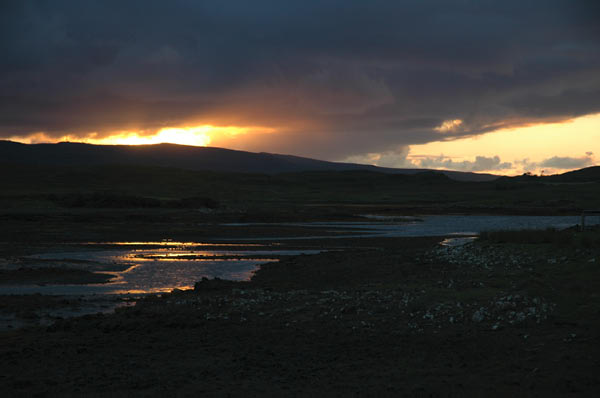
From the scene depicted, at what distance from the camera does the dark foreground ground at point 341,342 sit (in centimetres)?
998

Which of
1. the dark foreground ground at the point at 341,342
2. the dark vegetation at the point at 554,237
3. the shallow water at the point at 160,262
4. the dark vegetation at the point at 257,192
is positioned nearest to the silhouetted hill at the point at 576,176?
the dark vegetation at the point at 257,192

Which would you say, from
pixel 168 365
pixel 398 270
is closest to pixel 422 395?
pixel 168 365

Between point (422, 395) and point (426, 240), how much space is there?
1345 inches

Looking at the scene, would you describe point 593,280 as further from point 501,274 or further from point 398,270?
point 398,270

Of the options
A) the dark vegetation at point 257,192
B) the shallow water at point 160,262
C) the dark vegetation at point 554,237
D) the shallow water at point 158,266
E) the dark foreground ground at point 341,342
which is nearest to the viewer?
the dark foreground ground at point 341,342

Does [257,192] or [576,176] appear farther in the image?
[576,176]

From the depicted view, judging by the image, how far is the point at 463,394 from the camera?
936cm

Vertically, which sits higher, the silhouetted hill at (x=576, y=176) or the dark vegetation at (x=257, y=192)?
the silhouetted hill at (x=576, y=176)

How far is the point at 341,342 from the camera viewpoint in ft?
41.3

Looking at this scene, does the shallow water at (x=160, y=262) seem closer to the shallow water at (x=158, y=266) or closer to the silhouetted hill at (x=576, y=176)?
the shallow water at (x=158, y=266)

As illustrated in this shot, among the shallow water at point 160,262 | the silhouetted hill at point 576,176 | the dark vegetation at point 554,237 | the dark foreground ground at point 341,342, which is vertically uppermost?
the silhouetted hill at point 576,176

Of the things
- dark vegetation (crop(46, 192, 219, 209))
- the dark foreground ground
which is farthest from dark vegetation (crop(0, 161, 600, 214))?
the dark foreground ground

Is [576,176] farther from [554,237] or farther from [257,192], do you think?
[554,237]

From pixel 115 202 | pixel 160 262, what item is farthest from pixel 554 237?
pixel 115 202
